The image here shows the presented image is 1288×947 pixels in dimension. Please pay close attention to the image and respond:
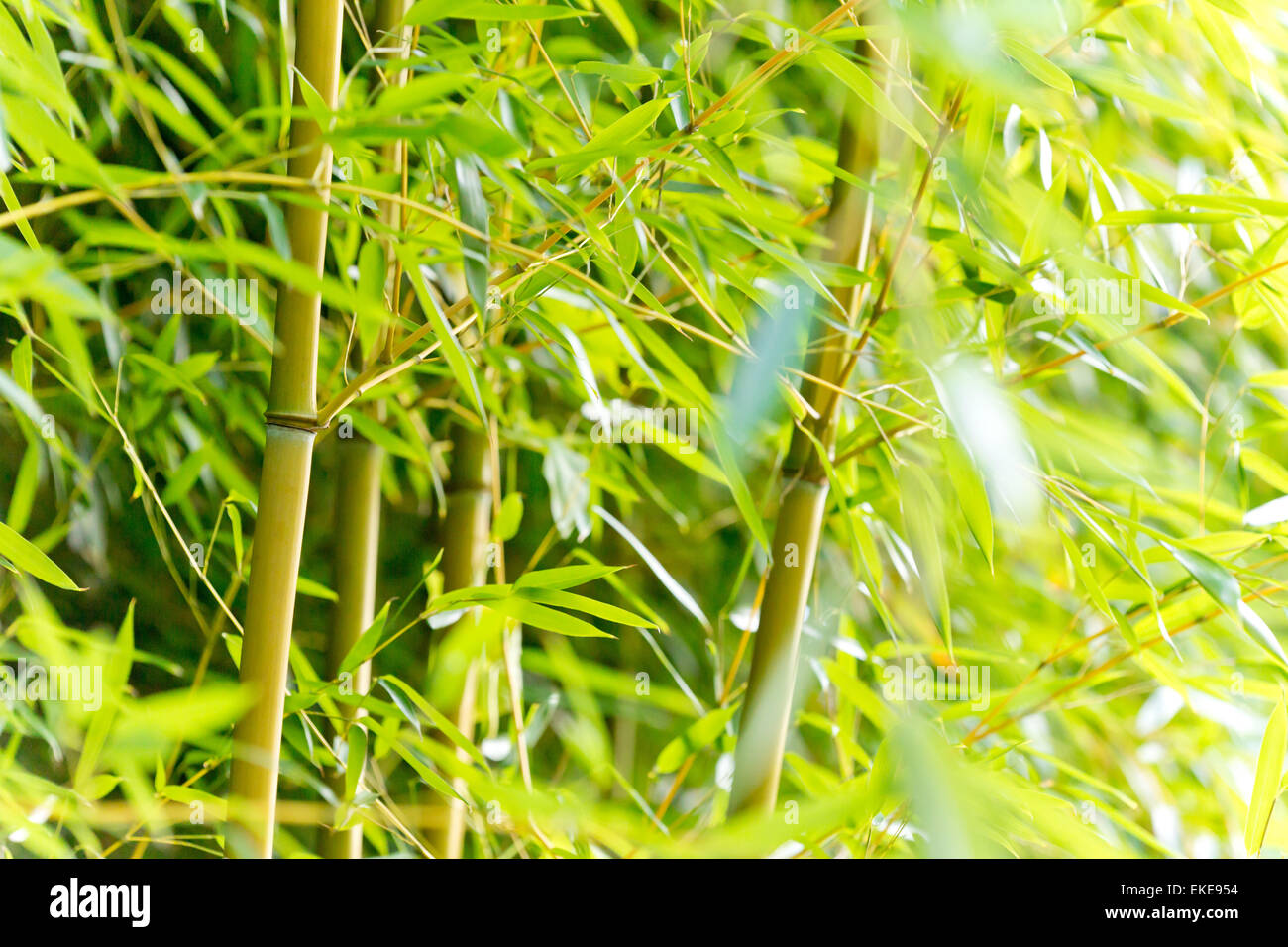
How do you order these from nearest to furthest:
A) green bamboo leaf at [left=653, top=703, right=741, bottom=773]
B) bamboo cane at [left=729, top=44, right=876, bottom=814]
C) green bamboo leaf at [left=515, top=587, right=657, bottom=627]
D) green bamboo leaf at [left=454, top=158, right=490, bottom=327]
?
green bamboo leaf at [left=454, top=158, right=490, bottom=327]
green bamboo leaf at [left=515, top=587, right=657, bottom=627]
bamboo cane at [left=729, top=44, right=876, bottom=814]
green bamboo leaf at [left=653, top=703, right=741, bottom=773]

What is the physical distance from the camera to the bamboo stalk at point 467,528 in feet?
2.33

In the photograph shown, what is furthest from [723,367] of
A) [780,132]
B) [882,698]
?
[882,698]

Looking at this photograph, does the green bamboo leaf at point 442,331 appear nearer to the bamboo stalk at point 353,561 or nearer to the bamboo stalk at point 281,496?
the bamboo stalk at point 281,496

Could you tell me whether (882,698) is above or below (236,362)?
below

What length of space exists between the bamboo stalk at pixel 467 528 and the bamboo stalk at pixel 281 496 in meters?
0.25

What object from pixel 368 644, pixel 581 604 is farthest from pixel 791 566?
pixel 368 644

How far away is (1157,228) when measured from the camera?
2.67ft

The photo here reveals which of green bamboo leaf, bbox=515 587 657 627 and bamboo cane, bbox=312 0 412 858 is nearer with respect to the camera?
green bamboo leaf, bbox=515 587 657 627

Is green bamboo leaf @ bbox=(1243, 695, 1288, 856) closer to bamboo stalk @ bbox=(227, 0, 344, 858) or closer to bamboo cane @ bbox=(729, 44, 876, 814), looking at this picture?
bamboo cane @ bbox=(729, 44, 876, 814)

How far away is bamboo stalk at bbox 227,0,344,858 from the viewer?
453 millimetres

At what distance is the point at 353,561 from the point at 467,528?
98mm

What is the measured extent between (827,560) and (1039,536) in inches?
7.4

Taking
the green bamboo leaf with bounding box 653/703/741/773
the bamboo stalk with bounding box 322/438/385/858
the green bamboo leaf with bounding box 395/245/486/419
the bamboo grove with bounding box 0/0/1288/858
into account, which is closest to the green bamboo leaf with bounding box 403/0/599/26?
the bamboo grove with bounding box 0/0/1288/858
